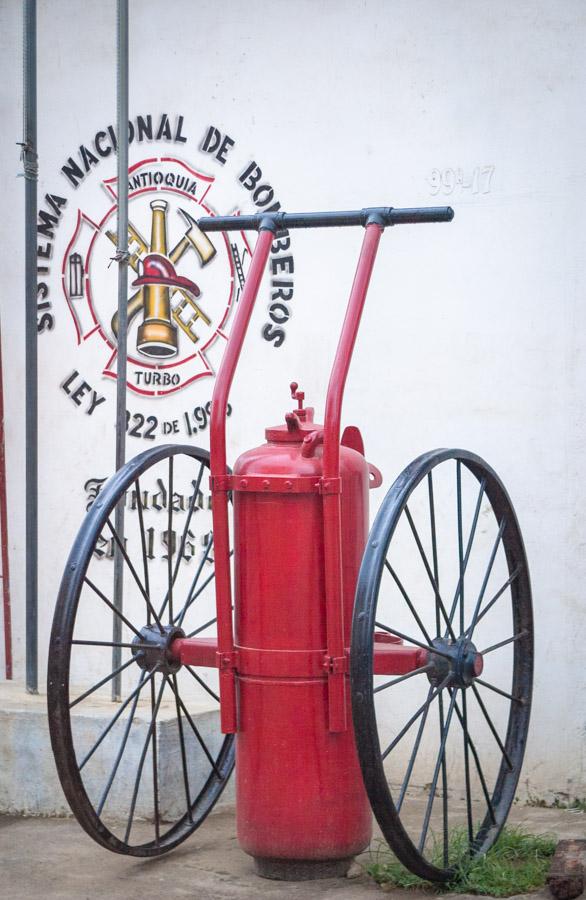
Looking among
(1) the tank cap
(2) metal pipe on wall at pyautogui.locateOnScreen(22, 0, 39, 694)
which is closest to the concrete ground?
(2) metal pipe on wall at pyautogui.locateOnScreen(22, 0, 39, 694)

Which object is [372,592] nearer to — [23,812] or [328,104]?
[23,812]

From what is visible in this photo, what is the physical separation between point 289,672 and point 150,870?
2.50 feet

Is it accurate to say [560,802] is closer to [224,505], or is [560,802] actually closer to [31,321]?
[224,505]

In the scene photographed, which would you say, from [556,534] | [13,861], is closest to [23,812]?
[13,861]

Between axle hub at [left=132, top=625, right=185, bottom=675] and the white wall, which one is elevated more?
the white wall

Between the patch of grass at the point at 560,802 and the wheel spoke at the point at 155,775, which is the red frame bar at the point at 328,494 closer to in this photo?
the wheel spoke at the point at 155,775

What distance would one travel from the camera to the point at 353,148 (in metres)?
4.36

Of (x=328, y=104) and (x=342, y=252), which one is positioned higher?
(x=328, y=104)

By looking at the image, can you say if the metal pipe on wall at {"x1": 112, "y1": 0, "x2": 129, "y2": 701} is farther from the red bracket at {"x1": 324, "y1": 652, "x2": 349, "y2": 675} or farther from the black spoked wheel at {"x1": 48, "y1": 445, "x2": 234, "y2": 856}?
the red bracket at {"x1": 324, "y1": 652, "x2": 349, "y2": 675}

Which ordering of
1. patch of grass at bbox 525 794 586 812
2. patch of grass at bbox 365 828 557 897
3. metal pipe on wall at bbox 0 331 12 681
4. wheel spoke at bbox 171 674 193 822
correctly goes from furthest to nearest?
metal pipe on wall at bbox 0 331 12 681 → patch of grass at bbox 525 794 586 812 → wheel spoke at bbox 171 674 193 822 → patch of grass at bbox 365 828 557 897

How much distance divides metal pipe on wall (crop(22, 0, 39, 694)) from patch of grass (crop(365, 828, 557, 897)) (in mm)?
1469

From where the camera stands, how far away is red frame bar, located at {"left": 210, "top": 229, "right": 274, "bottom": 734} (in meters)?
3.20

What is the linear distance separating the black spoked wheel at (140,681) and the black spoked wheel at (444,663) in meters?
0.62

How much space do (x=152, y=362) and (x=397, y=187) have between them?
111 cm
